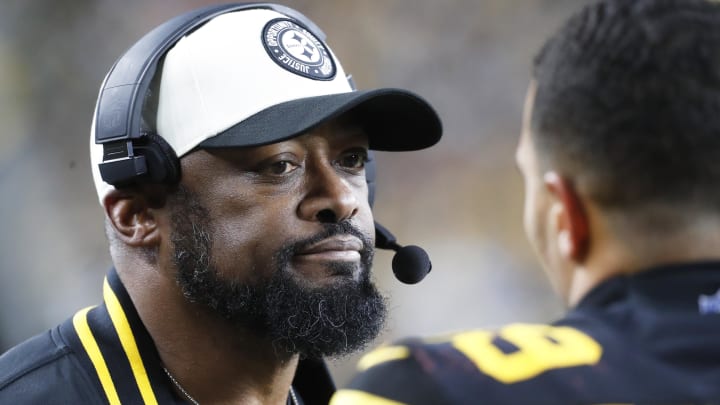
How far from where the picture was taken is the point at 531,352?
0.93 meters

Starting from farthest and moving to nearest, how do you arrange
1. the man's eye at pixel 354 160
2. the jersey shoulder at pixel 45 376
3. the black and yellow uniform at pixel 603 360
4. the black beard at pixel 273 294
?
the man's eye at pixel 354 160 < the black beard at pixel 273 294 < the jersey shoulder at pixel 45 376 < the black and yellow uniform at pixel 603 360

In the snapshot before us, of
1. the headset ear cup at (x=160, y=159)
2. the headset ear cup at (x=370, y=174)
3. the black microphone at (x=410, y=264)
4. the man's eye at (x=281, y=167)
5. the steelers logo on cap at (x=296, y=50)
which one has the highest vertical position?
the steelers logo on cap at (x=296, y=50)

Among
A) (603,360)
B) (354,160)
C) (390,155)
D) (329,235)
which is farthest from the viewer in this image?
(390,155)

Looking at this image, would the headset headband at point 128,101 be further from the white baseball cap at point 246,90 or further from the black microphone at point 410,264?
the black microphone at point 410,264

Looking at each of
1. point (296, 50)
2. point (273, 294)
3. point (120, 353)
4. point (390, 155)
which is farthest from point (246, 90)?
point (390, 155)

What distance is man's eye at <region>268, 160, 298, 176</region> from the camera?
5.34 ft

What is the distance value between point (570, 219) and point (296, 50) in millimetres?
876

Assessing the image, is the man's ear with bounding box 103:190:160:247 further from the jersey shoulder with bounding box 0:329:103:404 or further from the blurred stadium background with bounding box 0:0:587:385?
the blurred stadium background with bounding box 0:0:587:385

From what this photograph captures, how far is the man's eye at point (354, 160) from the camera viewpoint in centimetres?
172

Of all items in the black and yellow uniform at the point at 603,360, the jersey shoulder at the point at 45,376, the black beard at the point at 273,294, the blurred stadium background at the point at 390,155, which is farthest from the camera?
the blurred stadium background at the point at 390,155

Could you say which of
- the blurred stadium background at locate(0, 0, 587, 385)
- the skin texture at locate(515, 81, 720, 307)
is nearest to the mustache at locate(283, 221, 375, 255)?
the skin texture at locate(515, 81, 720, 307)

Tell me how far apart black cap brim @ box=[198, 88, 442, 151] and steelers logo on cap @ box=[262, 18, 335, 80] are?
8 centimetres

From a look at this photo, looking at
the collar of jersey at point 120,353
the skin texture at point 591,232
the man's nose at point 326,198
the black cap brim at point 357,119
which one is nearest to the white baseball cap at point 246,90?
the black cap brim at point 357,119

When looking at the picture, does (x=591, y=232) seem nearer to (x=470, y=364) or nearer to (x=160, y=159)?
(x=470, y=364)
